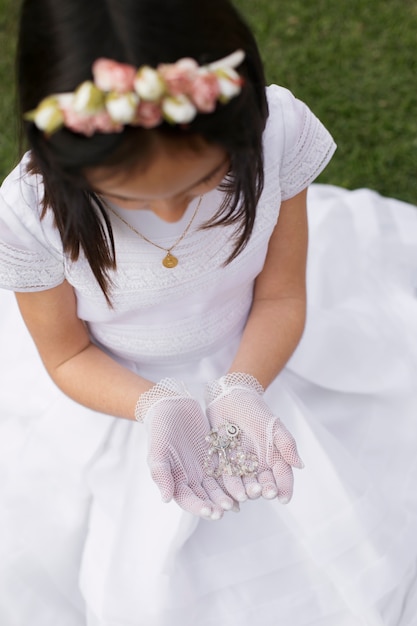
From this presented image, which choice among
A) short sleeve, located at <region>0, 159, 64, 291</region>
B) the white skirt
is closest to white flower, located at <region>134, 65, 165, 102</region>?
short sleeve, located at <region>0, 159, 64, 291</region>

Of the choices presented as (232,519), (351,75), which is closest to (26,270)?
(232,519)

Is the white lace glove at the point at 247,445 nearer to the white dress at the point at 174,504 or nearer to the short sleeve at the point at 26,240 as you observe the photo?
the white dress at the point at 174,504

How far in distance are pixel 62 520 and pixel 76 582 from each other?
12 centimetres

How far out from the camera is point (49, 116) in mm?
880

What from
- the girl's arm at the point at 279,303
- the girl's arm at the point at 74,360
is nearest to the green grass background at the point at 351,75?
the girl's arm at the point at 279,303

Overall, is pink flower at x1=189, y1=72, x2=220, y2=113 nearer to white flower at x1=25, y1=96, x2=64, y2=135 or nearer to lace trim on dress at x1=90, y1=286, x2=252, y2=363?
white flower at x1=25, y1=96, x2=64, y2=135

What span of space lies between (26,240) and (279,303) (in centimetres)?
55

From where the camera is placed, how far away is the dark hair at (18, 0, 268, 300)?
90 cm

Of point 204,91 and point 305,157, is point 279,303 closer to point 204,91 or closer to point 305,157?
point 305,157

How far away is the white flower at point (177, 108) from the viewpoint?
0.86 meters

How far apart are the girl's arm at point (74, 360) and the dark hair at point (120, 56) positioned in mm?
351

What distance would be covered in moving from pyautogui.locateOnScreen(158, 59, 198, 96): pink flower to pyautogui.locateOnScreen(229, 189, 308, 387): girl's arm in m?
0.60

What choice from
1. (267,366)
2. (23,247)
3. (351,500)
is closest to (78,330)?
(23,247)

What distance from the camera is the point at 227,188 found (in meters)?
1.23
